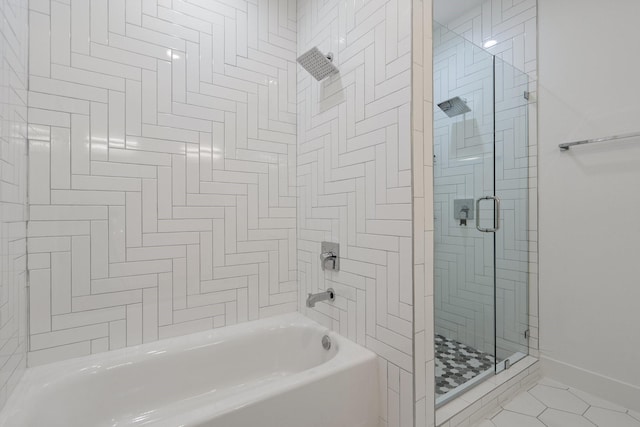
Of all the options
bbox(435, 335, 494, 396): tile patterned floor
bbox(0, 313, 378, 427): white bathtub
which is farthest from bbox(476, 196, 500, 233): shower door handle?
bbox(0, 313, 378, 427): white bathtub

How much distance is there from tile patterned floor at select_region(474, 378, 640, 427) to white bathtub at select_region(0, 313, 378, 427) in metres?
0.75

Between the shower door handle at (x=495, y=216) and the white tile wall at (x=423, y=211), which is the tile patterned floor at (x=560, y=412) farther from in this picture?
the shower door handle at (x=495, y=216)

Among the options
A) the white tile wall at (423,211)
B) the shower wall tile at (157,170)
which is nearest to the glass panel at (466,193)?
the white tile wall at (423,211)

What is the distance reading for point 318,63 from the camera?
1642 mm

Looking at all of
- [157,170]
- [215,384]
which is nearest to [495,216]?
[215,384]

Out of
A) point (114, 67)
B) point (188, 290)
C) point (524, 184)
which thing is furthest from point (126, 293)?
point (524, 184)

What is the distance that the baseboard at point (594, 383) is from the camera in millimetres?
1557

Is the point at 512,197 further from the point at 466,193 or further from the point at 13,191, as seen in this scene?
the point at 13,191

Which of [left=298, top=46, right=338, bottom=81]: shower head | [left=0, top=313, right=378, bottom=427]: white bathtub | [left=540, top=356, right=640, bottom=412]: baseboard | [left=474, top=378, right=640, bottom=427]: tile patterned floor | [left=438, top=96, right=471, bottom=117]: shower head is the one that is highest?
[left=298, top=46, right=338, bottom=81]: shower head

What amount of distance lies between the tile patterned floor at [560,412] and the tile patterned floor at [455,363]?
20 centimetres

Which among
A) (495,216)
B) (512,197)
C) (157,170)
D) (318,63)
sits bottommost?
(495,216)

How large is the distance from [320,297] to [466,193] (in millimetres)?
1248

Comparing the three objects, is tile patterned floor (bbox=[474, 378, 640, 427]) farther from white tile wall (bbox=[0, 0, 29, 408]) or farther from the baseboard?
white tile wall (bbox=[0, 0, 29, 408])

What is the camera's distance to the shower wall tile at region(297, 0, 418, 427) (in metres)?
1.29
